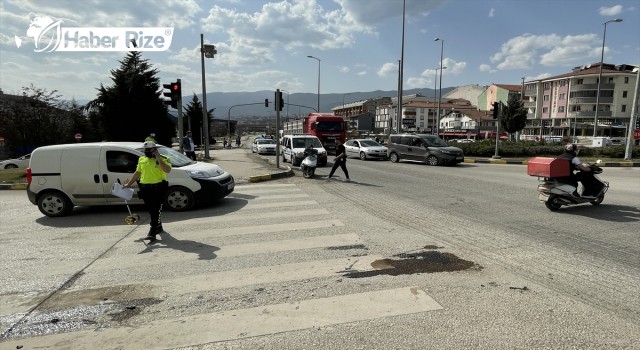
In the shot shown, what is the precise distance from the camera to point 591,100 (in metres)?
70.6

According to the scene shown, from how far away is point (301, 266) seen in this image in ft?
16.1

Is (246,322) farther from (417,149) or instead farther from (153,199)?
(417,149)

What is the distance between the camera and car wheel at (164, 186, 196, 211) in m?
8.64

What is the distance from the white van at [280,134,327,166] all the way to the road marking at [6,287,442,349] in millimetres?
14695

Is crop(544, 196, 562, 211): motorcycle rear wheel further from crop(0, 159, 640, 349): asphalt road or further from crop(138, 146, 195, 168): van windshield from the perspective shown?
crop(138, 146, 195, 168): van windshield

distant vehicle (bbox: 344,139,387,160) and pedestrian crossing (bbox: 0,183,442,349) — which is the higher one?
distant vehicle (bbox: 344,139,387,160)

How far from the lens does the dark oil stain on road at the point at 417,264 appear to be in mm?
4617

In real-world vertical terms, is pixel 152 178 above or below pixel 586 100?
below

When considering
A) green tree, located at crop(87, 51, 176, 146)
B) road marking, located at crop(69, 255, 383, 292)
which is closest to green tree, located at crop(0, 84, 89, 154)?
green tree, located at crop(87, 51, 176, 146)

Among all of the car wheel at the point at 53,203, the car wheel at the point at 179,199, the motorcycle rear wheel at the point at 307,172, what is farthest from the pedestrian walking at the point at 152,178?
the motorcycle rear wheel at the point at 307,172

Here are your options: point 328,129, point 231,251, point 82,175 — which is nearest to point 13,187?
point 82,175

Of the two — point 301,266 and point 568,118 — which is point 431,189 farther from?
point 568,118

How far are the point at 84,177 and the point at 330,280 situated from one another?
692 cm

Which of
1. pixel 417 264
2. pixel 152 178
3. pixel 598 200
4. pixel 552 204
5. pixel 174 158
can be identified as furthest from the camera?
pixel 174 158
